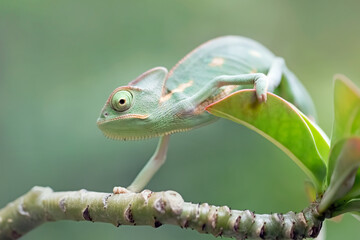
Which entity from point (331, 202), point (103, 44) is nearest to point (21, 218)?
point (331, 202)

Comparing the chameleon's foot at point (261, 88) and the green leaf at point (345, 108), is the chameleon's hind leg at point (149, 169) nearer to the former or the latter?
the chameleon's foot at point (261, 88)

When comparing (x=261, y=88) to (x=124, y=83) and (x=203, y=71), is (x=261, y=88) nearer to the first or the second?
(x=203, y=71)

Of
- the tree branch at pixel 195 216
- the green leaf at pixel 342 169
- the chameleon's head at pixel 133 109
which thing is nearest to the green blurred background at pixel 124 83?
the chameleon's head at pixel 133 109

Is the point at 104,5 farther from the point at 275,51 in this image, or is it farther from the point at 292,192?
the point at 292,192

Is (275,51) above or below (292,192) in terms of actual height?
above

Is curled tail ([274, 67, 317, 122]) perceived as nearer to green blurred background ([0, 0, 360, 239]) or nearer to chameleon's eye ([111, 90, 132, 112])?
chameleon's eye ([111, 90, 132, 112])

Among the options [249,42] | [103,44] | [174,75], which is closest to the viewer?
[174,75]
